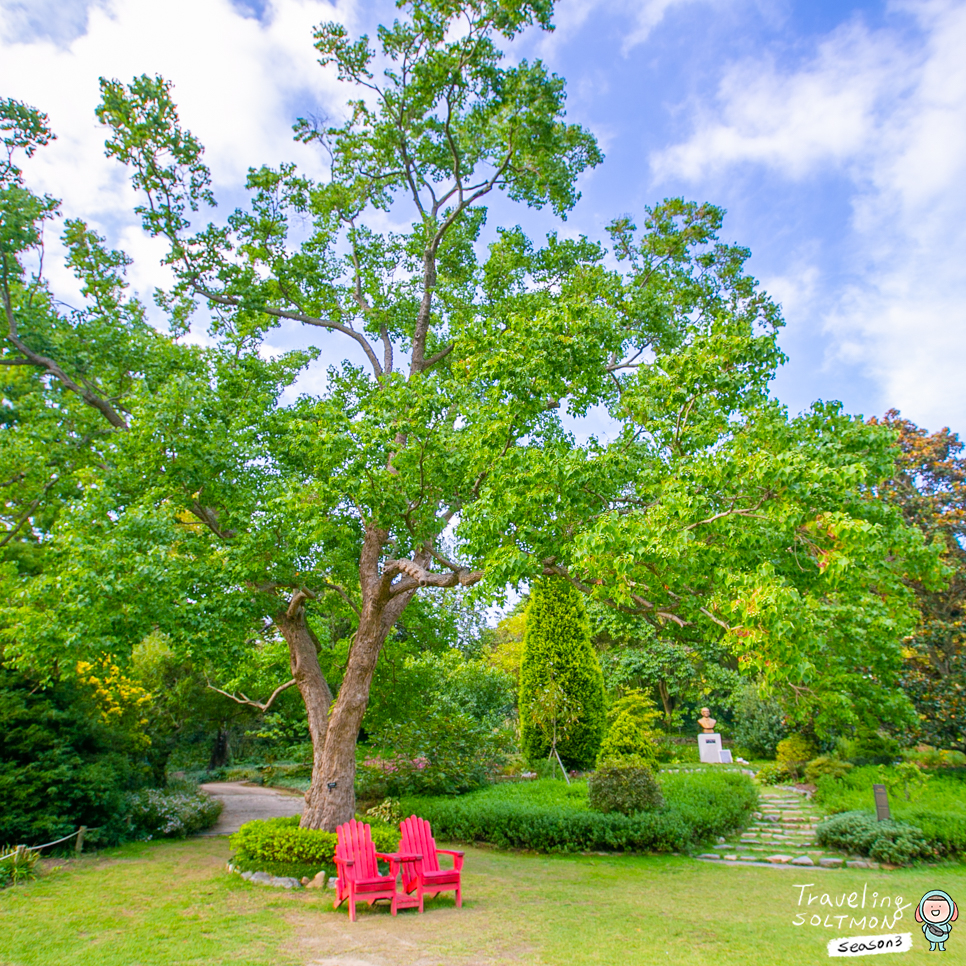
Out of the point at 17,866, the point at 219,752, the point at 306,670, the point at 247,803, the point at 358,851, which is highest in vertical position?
the point at 306,670

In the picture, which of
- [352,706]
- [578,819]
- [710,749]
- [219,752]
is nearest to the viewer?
[352,706]

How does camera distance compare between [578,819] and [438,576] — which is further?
[578,819]

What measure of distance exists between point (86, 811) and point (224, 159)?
11.6 m

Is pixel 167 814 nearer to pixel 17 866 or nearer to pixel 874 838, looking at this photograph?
pixel 17 866

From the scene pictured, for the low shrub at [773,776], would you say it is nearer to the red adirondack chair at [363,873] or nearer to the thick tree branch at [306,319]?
the red adirondack chair at [363,873]


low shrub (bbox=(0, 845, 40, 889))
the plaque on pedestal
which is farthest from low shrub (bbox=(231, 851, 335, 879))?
the plaque on pedestal

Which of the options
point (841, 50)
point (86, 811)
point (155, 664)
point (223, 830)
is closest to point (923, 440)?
point (841, 50)

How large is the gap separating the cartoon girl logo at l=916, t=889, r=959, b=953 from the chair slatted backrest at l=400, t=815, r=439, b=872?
4932 mm

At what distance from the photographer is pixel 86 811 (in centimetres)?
1039

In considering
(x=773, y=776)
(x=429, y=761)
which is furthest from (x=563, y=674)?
(x=773, y=776)

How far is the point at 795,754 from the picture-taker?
1752 cm

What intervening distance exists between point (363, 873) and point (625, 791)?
18.4ft

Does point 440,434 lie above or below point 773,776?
above

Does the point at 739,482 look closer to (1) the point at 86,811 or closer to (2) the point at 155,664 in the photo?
(1) the point at 86,811
